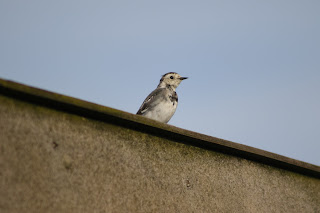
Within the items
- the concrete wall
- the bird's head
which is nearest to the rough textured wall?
the concrete wall

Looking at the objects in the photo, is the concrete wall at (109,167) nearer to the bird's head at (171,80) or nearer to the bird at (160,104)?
the bird at (160,104)

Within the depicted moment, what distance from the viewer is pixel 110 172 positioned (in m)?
4.66

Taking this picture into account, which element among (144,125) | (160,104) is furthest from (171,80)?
(144,125)

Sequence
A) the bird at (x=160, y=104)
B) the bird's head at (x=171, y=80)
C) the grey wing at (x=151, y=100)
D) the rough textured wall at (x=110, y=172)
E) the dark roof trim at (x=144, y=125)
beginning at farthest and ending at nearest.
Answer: the bird's head at (x=171, y=80) < the grey wing at (x=151, y=100) < the bird at (x=160, y=104) < the dark roof trim at (x=144, y=125) < the rough textured wall at (x=110, y=172)

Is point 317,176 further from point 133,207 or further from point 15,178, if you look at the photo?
point 15,178

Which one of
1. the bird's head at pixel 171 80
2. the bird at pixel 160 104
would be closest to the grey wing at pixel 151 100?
the bird at pixel 160 104

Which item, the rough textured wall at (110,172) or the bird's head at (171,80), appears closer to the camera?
the rough textured wall at (110,172)

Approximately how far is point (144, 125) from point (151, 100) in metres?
4.12

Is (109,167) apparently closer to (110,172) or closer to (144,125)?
(110,172)

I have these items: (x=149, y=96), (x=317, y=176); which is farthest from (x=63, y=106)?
(x=149, y=96)

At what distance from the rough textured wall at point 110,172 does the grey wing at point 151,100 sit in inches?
137

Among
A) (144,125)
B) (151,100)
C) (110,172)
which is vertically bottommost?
(151,100)

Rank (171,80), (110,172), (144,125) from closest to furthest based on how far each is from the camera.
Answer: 1. (110,172)
2. (144,125)
3. (171,80)

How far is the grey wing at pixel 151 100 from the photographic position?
9.01 meters
